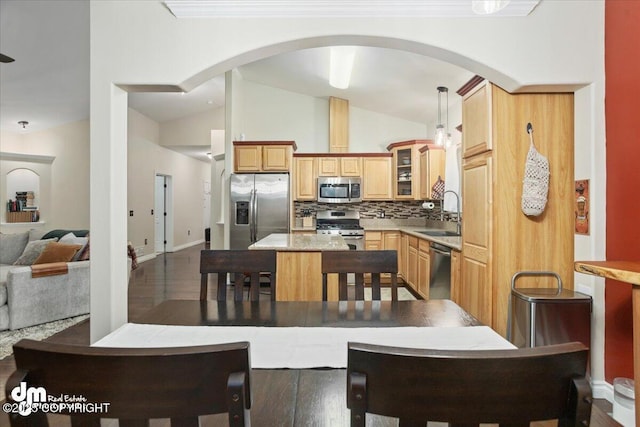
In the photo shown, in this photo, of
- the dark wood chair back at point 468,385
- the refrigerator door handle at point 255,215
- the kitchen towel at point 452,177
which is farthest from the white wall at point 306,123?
the dark wood chair back at point 468,385

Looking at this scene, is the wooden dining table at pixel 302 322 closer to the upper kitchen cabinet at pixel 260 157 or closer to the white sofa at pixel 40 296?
the white sofa at pixel 40 296

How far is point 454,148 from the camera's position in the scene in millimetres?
4855

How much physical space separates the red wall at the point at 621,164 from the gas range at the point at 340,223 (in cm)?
377

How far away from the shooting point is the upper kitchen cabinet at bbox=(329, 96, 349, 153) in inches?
243

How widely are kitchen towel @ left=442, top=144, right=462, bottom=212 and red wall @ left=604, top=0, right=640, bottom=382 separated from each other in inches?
104

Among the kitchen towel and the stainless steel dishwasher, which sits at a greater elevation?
the kitchen towel

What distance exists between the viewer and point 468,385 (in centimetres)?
54

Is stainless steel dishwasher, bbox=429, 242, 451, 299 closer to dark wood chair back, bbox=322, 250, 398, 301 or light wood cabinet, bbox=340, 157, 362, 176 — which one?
dark wood chair back, bbox=322, 250, 398, 301

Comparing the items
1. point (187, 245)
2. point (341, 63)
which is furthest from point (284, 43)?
point (187, 245)

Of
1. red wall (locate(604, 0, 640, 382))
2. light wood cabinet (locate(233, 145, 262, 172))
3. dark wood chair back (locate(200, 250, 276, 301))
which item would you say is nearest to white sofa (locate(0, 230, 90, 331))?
light wood cabinet (locate(233, 145, 262, 172))

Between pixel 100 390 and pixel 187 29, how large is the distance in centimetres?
205

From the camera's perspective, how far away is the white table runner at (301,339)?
108 centimetres

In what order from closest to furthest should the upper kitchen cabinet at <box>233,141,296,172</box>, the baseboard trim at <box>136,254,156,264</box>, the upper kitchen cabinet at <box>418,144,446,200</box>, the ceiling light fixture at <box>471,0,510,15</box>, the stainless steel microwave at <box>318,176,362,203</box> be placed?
the ceiling light fixture at <box>471,0,510,15</box> < the upper kitchen cabinet at <box>418,144,446,200</box> < the upper kitchen cabinet at <box>233,141,296,172</box> < the stainless steel microwave at <box>318,176,362,203</box> < the baseboard trim at <box>136,254,156,264</box>

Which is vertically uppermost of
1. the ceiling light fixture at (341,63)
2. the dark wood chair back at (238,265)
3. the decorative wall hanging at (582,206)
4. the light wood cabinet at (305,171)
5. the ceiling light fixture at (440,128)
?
the ceiling light fixture at (341,63)
